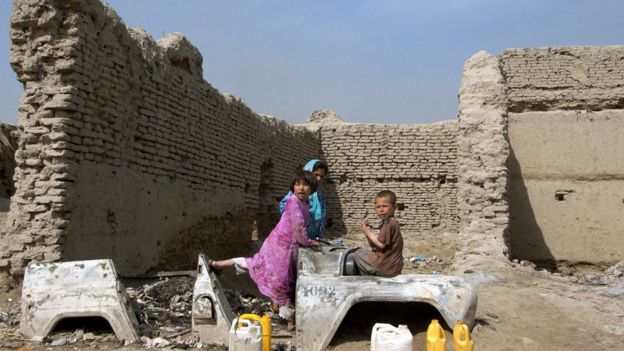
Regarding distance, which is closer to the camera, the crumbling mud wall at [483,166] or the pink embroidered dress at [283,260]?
the pink embroidered dress at [283,260]

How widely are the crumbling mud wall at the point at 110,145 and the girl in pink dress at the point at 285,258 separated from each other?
2402mm

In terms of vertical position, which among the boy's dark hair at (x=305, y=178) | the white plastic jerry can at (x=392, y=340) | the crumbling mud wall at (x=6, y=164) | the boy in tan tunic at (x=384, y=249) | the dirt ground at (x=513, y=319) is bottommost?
the dirt ground at (x=513, y=319)

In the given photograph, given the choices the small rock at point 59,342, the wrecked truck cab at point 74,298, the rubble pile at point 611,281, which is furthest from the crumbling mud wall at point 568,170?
the small rock at point 59,342

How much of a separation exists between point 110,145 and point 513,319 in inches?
188

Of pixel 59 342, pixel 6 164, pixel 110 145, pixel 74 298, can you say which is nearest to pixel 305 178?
pixel 74 298

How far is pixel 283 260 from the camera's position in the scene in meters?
4.55

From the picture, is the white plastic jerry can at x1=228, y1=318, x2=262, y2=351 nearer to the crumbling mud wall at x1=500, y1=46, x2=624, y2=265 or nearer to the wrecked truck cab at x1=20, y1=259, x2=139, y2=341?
the wrecked truck cab at x1=20, y1=259, x2=139, y2=341

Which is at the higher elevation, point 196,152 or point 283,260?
point 196,152

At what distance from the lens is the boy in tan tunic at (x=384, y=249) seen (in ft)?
13.8

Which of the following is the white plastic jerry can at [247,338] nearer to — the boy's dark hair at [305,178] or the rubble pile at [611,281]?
the boy's dark hair at [305,178]

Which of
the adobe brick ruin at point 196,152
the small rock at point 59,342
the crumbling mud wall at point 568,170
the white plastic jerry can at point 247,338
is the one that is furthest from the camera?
the crumbling mud wall at point 568,170

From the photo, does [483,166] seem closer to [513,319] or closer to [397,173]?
[513,319]

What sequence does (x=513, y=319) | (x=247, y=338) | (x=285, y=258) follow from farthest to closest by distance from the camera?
(x=513, y=319) → (x=285, y=258) → (x=247, y=338)

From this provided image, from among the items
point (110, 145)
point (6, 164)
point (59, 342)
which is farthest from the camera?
point (6, 164)
